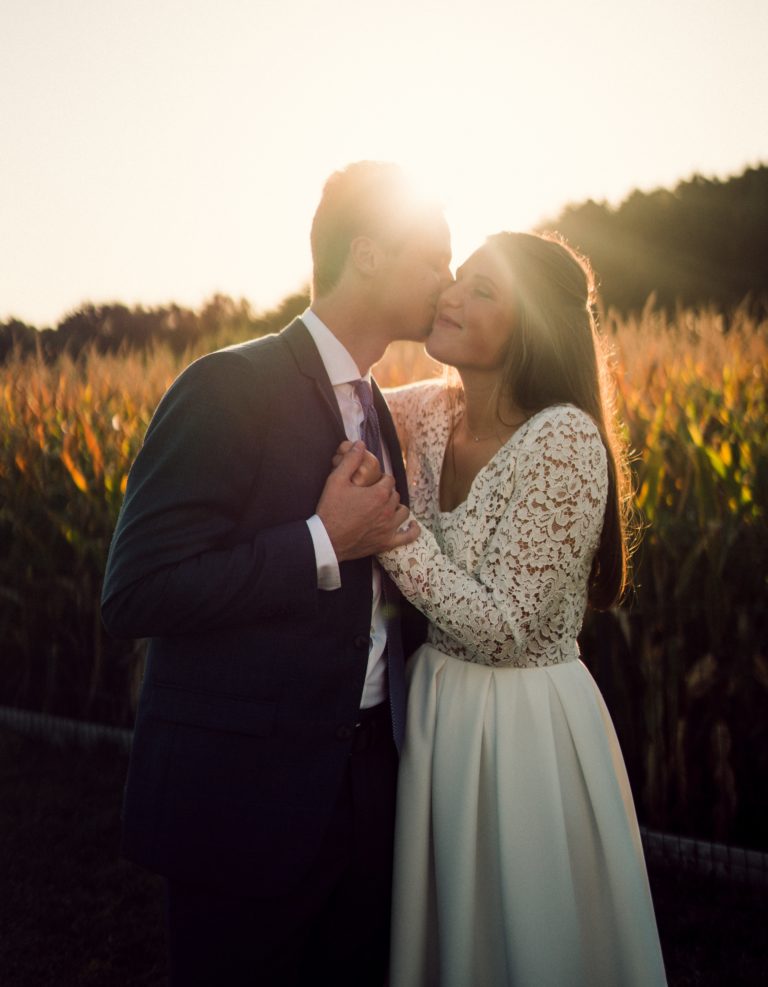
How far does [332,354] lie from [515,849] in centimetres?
139

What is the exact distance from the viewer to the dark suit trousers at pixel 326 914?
88.4 inches

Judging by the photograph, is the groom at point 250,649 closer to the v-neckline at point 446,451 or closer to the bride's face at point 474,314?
the v-neckline at point 446,451

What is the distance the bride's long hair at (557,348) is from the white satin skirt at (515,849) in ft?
1.99

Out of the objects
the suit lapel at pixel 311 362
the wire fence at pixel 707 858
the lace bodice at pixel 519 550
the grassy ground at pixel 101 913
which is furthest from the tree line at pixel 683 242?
the suit lapel at pixel 311 362

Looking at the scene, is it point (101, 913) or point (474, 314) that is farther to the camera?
point (101, 913)

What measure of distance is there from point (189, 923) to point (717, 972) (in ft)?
7.43

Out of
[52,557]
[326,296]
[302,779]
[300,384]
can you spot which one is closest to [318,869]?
[302,779]

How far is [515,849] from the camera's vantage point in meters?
2.45

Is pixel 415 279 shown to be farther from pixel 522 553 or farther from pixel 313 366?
pixel 522 553

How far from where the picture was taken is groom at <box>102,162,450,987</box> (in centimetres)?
208

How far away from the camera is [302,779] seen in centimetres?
220

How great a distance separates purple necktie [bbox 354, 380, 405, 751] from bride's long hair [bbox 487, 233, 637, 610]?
45cm

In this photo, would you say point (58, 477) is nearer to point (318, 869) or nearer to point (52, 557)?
point (52, 557)

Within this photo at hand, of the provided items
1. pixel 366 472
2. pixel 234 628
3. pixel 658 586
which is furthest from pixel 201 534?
pixel 658 586
